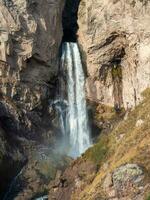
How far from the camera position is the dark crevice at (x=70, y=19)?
9184 cm

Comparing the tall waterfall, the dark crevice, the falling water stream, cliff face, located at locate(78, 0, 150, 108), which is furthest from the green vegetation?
the dark crevice

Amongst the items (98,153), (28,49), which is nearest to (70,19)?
(28,49)

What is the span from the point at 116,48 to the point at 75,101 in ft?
32.0

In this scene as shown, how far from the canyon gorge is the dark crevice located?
0.51ft

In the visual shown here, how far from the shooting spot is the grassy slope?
61.6m

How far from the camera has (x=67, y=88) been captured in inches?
3445

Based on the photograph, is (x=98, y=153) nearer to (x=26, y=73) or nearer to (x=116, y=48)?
(x=26, y=73)

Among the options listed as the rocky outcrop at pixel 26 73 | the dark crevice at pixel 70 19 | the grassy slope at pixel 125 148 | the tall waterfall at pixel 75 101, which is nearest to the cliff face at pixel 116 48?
the tall waterfall at pixel 75 101

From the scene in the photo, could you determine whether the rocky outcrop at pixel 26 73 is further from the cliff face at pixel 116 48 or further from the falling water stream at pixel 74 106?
the cliff face at pixel 116 48

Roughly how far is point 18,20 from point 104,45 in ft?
42.5

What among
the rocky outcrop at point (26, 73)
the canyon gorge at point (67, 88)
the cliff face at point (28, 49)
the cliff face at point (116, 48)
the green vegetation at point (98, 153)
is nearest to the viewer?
the green vegetation at point (98, 153)

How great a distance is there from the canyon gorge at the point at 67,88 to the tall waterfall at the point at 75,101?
144mm

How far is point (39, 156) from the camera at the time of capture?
3034 inches

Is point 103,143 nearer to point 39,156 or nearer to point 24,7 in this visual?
point 39,156
